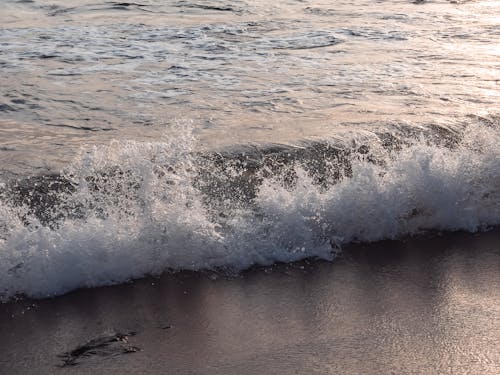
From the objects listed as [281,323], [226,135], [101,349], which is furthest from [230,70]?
[101,349]

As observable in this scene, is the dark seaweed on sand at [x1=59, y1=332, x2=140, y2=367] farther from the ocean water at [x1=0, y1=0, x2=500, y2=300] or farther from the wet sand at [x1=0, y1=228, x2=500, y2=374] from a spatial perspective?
the ocean water at [x1=0, y1=0, x2=500, y2=300]

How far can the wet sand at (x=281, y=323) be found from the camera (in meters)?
4.50

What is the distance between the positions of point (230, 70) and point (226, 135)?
253 cm

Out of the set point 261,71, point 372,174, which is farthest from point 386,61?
point 372,174

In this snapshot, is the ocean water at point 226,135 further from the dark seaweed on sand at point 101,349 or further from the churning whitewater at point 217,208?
the dark seaweed on sand at point 101,349

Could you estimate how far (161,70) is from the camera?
35.1 feet

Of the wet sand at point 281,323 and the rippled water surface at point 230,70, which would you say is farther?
the rippled water surface at point 230,70

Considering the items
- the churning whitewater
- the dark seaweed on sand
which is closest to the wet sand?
the dark seaweed on sand

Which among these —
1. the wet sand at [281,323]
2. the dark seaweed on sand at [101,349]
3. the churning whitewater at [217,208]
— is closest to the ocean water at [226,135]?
the churning whitewater at [217,208]

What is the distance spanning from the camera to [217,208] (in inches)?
257

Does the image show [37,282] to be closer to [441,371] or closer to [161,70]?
[441,371]

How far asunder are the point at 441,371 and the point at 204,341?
1298 mm

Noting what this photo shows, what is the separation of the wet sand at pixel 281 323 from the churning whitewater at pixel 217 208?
0.64ft

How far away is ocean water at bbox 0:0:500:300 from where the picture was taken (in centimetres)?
587
